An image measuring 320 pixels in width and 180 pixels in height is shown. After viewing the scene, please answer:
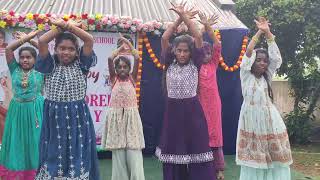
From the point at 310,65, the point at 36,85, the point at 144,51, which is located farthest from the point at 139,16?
the point at 310,65

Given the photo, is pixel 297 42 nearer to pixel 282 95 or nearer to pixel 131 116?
pixel 282 95

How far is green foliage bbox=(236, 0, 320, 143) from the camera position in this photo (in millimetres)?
8609

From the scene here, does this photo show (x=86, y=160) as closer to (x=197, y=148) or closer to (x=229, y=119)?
(x=197, y=148)

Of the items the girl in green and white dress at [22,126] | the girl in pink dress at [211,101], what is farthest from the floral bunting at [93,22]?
the girl in green and white dress at [22,126]

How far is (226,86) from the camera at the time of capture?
6.57 m

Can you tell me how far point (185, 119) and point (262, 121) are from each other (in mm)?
806

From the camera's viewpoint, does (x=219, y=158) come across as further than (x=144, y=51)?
No

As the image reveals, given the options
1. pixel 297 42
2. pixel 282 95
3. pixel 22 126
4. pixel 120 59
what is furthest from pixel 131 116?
pixel 282 95

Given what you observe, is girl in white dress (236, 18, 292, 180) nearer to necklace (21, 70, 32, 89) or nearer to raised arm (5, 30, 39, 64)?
raised arm (5, 30, 39, 64)

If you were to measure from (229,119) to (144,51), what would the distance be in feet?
5.49

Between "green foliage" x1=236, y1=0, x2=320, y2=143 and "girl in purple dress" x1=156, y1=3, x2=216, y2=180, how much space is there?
5255 mm

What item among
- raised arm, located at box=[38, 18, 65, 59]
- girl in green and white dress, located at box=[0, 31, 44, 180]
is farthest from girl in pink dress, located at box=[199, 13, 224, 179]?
raised arm, located at box=[38, 18, 65, 59]

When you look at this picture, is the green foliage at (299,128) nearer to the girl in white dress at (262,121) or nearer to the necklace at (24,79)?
the girl in white dress at (262,121)

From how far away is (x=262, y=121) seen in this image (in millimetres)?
4199
